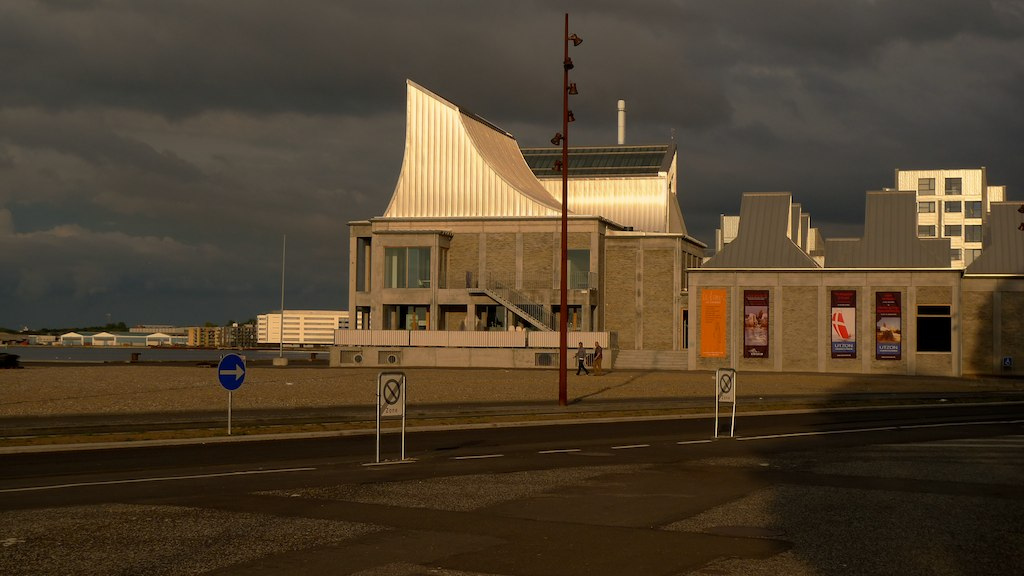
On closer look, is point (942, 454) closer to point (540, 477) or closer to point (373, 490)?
point (540, 477)

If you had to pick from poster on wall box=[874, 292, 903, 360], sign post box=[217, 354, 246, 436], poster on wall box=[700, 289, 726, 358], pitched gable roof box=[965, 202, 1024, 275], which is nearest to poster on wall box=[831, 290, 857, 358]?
poster on wall box=[874, 292, 903, 360]

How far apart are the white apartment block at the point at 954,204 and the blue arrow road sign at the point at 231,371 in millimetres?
127421

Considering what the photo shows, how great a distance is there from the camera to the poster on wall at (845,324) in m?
65.1

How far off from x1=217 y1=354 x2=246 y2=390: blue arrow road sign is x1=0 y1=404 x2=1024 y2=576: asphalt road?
4.99ft

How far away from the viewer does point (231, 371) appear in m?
24.4

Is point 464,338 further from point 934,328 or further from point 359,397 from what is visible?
point 359,397

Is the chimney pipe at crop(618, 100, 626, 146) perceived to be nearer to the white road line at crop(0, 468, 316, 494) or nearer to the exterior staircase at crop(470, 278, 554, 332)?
the exterior staircase at crop(470, 278, 554, 332)

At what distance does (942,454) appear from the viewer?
69.5 ft

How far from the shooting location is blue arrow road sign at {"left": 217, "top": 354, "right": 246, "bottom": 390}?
24.1m

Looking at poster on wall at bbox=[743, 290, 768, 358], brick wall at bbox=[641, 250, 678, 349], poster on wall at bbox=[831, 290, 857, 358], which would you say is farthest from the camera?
brick wall at bbox=[641, 250, 678, 349]

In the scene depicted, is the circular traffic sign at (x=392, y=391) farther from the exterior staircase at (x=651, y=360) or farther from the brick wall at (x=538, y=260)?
the brick wall at (x=538, y=260)

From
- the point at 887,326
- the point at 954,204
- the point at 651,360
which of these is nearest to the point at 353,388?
the point at 651,360

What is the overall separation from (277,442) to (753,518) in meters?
13.4

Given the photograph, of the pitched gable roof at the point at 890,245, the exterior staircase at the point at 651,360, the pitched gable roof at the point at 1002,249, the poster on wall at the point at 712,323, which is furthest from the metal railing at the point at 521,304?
the pitched gable roof at the point at 1002,249
